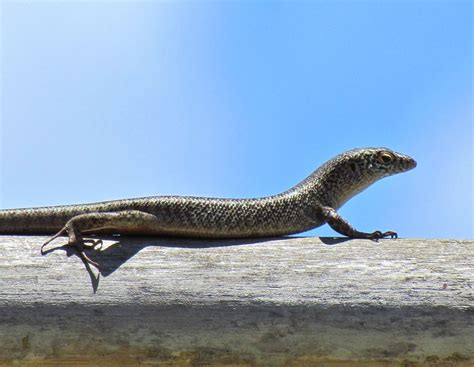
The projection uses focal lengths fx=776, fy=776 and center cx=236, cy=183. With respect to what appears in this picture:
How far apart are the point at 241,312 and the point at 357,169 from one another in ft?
6.48

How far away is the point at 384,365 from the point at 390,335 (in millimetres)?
98

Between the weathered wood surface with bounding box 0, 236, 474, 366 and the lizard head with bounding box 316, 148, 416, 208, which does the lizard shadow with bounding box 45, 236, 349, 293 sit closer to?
the weathered wood surface with bounding box 0, 236, 474, 366

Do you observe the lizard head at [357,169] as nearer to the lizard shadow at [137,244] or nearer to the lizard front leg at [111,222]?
the lizard front leg at [111,222]

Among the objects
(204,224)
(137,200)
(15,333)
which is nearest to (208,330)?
(15,333)

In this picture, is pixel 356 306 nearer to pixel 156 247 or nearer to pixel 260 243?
pixel 260 243

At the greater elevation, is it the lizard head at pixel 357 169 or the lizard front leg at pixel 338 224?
the lizard head at pixel 357 169

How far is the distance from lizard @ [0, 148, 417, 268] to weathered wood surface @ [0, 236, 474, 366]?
34 centimetres

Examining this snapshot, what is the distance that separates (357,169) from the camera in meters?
4.34

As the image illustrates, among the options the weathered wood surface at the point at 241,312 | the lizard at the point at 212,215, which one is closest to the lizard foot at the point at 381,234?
the lizard at the point at 212,215

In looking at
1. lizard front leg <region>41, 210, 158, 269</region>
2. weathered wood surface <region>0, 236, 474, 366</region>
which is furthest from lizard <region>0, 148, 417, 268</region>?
weathered wood surface <region>0, 236, 474, 366</region>

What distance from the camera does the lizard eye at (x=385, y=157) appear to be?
4.36 metres

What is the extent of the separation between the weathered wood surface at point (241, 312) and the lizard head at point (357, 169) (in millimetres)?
1516

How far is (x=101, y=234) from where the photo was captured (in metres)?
3.36

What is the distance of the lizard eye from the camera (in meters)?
4.36
